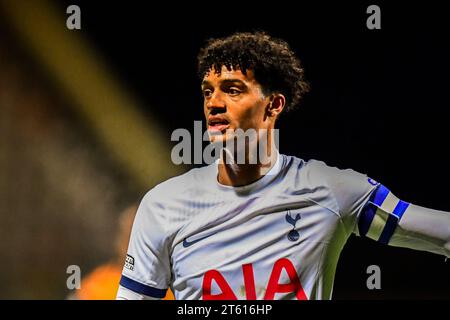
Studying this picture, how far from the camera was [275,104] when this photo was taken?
1954mm

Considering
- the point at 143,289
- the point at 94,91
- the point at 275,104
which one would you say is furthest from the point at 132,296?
the point at 94,91

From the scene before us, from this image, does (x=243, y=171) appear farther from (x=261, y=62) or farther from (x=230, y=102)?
(x=261, y=62)

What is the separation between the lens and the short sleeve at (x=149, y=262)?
5.91 ft

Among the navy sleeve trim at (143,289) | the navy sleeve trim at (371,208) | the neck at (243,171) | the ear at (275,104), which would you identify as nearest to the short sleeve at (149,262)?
the navy sleeve trim at (143,289)

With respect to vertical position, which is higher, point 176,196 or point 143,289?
point 176,196

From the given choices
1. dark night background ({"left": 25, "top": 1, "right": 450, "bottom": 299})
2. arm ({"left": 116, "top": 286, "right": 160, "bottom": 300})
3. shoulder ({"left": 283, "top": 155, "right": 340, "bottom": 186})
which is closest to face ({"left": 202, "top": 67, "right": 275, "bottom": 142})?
shoulder ({"left": 283, "top": 155, "right": 340, "bottom": 186})

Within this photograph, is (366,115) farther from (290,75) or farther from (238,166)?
(238,166)

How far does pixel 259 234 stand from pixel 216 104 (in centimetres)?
41

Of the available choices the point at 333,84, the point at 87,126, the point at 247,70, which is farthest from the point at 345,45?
the point at 87,126

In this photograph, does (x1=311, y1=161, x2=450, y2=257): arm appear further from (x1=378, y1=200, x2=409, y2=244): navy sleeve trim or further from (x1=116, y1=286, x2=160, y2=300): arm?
(x1=116, y1=286, x2=160, y2=300): arm

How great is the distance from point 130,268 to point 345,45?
1.19 metres

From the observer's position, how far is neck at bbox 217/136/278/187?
1.87 m

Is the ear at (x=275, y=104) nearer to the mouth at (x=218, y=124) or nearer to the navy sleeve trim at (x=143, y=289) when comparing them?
the mouth at (x=218, y=124)

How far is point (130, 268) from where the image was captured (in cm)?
183
